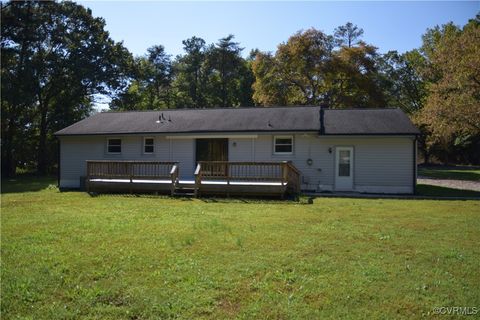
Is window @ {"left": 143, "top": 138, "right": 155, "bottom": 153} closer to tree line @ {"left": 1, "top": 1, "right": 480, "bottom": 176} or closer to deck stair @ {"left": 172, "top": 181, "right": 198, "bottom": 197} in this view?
deck stair @ {"left": 172, "top": 181, "right": 198, "bottom": 197}

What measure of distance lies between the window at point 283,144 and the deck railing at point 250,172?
1301mm

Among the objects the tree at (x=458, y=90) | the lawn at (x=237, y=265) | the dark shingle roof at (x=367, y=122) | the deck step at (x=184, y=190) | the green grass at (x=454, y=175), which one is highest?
the tree at (x=458, y=90)

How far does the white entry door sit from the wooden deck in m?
2.23

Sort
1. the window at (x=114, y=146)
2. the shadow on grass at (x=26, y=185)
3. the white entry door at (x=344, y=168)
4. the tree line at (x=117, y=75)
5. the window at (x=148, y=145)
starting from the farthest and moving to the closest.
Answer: the tree line at (x=117, y=75)
the window at (x=114, y=146)
the window at (x=148, y=145)
the shadow on grass at (x=26, y=185)
the white entry door at (x=344, y=168)

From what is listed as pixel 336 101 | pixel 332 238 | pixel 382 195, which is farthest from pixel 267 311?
pixel 336 101

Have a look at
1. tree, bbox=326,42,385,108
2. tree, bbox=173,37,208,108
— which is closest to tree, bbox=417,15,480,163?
tree, bbox=326,42,385,108

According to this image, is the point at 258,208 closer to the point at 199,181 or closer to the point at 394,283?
the point at 199,181

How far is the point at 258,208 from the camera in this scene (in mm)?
11562

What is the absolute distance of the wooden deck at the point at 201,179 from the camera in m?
14.6

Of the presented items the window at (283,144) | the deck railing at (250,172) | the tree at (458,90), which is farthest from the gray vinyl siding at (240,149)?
the tree at (458,90)

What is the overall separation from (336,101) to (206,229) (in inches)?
1145
